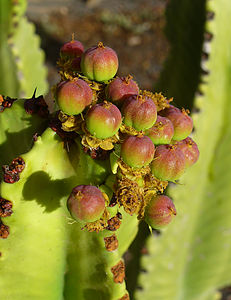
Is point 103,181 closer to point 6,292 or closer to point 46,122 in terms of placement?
point 46,122

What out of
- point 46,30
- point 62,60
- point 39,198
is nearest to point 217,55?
point 62,60

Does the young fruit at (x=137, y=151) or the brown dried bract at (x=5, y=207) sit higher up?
the young fruit at (x=137, y=151)

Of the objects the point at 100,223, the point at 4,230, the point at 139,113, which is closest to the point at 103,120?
the point at 139,113

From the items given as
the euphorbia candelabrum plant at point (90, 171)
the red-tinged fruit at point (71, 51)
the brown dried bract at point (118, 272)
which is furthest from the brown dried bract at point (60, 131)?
the brown dried bract at point (118, 272)

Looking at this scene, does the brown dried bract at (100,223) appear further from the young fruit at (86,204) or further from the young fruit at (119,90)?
the young fruit at (119,90)

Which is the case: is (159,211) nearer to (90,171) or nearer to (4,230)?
(90,171)

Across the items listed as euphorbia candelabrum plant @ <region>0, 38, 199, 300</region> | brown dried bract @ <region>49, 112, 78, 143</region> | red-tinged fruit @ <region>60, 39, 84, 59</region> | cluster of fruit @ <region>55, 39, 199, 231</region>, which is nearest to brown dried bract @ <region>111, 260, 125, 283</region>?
euphorbia candelabrum plant @ <region>0, 38, 199, 300</region>

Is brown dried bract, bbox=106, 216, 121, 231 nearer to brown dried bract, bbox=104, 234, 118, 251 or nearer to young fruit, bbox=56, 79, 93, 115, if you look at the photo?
brown dried bract, bbox=104, 234, 118, 251

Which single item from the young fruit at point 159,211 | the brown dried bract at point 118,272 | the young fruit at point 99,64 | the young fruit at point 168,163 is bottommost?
the brown dried bract at point 118,272

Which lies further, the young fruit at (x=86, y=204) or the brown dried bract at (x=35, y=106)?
the brown dried bract at (x=35, y=106)
